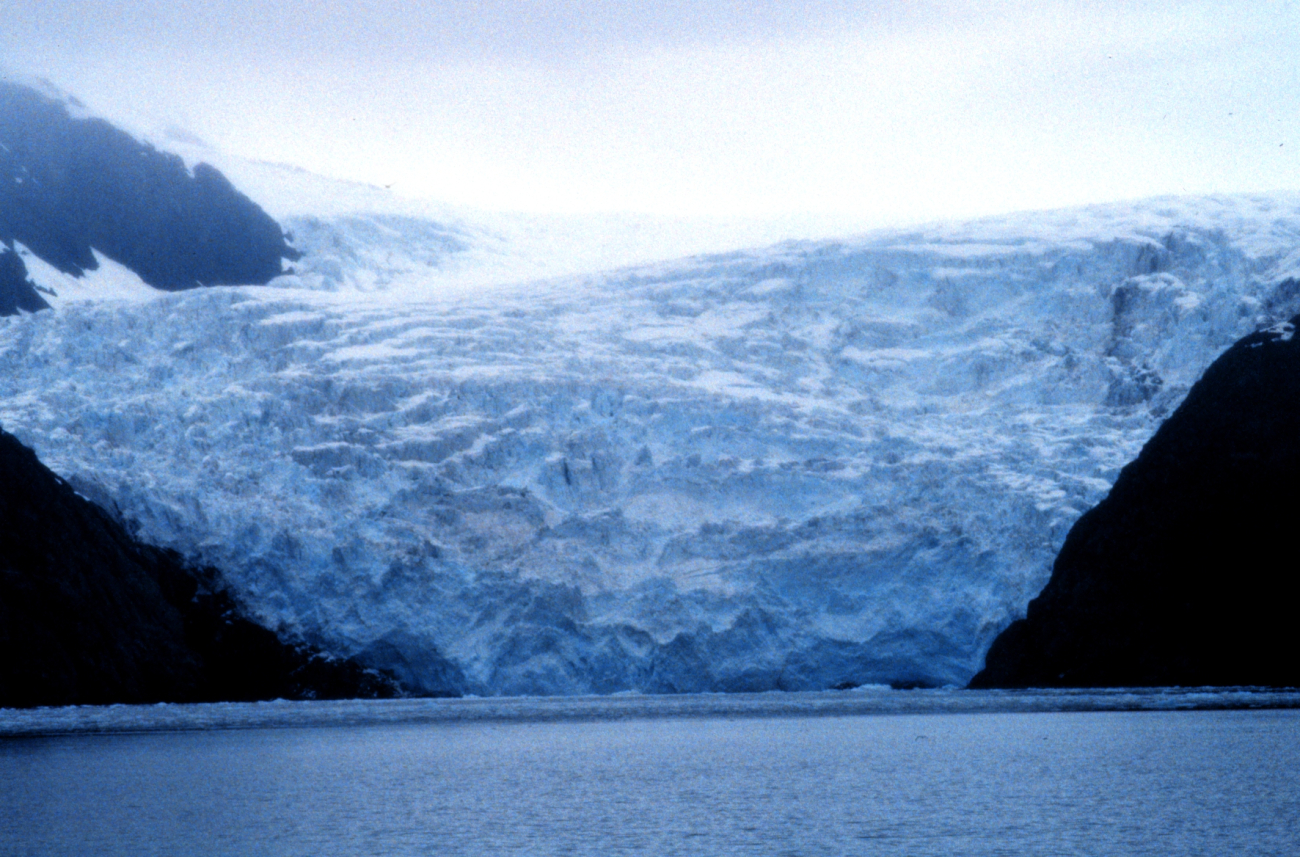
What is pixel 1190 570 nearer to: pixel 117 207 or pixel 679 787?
pixel 679 787

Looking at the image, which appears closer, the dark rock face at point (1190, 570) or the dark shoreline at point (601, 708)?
the dark shoreline at point (601, 708)

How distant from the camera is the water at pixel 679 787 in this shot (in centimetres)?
2155

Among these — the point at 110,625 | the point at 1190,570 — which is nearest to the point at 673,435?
the point at 1190,570

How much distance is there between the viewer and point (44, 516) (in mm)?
46906

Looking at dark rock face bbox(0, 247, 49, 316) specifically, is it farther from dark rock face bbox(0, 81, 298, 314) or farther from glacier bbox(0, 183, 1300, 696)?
glacier bbox(0, 183, 1300, 696)

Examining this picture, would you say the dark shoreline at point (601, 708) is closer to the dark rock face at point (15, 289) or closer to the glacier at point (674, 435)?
the glacier at point (674, 435)

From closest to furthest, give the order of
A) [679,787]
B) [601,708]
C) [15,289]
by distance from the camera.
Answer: [679,787] → [601,708] → [15,289]

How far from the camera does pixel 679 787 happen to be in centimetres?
2789

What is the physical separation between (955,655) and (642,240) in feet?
135

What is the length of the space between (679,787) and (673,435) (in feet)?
91.3

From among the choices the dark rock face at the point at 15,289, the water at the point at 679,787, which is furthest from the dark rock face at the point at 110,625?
the dark rock face at the point at 15,289

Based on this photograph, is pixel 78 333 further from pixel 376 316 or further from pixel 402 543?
pixel 402 543

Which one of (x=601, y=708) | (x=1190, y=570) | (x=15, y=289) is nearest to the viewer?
(x=1190, y=570)

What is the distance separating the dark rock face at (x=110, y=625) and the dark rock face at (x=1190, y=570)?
2081 centimetres
